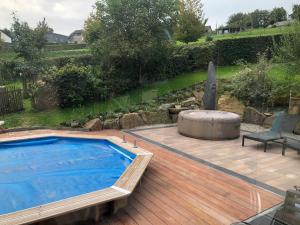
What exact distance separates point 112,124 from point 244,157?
4667mm

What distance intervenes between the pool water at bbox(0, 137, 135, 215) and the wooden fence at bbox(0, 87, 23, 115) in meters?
3.65

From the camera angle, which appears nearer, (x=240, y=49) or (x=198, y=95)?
(x=198, y=95)

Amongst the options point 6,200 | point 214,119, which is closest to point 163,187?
point 6,200

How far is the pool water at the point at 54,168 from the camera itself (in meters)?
4.97

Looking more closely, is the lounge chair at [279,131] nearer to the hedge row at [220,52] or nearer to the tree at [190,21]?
the hedge row at [220,52]

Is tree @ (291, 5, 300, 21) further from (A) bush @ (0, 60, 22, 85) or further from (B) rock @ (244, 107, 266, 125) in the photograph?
(A) bush @ (0, 60, 22, 85)

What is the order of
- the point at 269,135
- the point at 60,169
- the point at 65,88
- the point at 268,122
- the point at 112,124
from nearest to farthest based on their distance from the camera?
the point at 60,169, the point at 269,135, the point at 112,124, the point at 268,122, the point at 65,88

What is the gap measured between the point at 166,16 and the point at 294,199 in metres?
12.3

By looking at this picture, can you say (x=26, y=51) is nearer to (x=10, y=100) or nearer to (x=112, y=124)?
(x=10, y=100)

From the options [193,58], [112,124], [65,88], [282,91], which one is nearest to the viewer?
[112,124]

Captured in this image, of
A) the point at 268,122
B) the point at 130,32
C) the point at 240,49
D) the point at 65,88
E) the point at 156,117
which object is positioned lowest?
the point at 268,122

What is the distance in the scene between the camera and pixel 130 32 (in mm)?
13625

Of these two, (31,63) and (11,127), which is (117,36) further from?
(11,127)

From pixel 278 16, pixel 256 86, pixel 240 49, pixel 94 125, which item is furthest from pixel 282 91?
pixel 278 16
